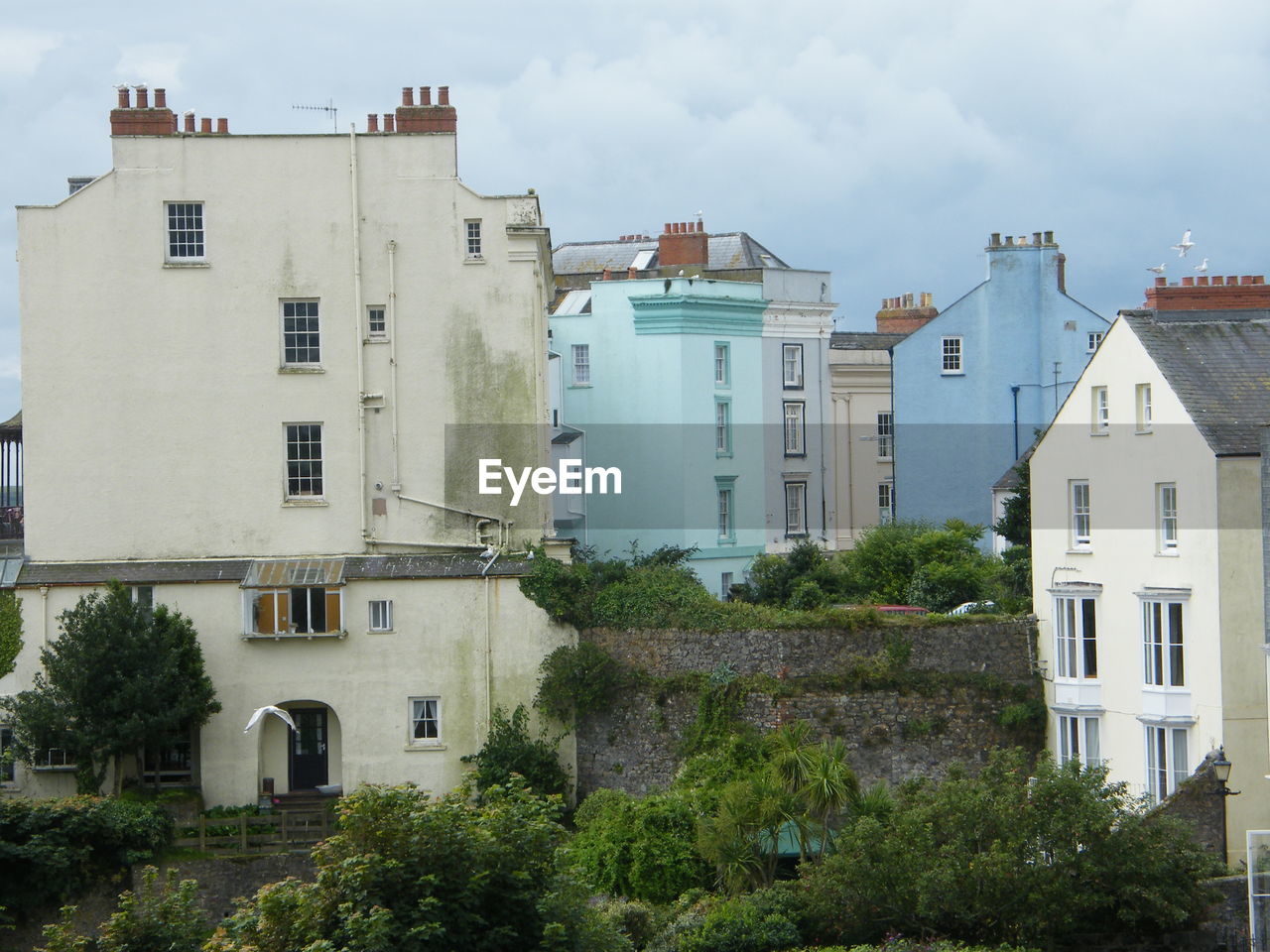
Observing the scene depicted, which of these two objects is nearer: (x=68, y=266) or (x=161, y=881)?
(x=161, y=881)

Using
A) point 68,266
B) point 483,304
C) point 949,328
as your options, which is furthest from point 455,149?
point 949,328

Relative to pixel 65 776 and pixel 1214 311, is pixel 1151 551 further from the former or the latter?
pixel 65 776

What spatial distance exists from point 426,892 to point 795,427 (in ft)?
117

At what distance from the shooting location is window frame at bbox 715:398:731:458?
53.9 metres

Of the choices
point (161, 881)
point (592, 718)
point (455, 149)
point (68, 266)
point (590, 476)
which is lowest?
point (161, 881)

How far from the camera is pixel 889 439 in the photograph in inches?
2347

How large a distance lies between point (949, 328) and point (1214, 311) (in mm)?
17042

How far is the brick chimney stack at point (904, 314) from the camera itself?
6800 cm

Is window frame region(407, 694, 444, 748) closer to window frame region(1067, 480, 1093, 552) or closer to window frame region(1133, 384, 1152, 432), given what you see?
window frame region(1067, 480, 1093, 552)

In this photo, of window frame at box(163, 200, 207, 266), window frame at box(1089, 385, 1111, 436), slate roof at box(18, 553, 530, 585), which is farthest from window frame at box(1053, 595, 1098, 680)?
window frame at box(163, 200, 207, 266)

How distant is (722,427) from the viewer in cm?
5428

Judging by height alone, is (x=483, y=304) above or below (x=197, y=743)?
above

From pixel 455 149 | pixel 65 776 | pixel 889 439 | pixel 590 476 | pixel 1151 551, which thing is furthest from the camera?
pixel 889 439

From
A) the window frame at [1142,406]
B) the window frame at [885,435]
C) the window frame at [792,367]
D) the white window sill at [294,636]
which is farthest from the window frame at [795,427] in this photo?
the window frame at [1142,406]
